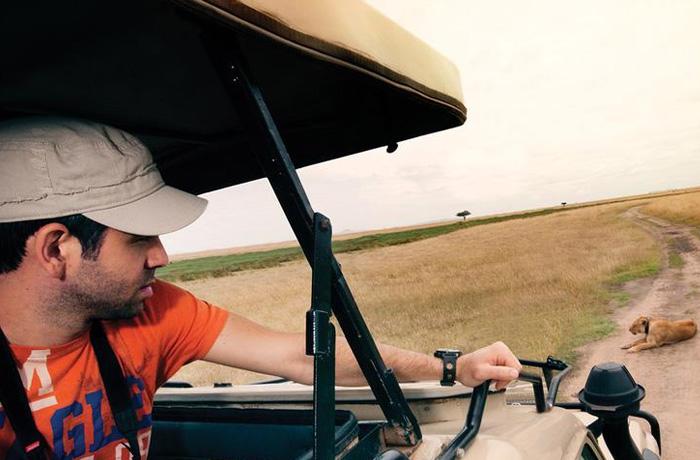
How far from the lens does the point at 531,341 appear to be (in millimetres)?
11484

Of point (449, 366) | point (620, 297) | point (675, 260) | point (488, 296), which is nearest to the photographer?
point (449, 366)

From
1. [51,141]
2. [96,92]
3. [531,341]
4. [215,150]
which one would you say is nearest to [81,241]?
[51,141]

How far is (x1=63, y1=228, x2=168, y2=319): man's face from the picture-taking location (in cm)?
159

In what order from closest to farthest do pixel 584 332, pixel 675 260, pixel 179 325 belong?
pixel 179 325
pixel 584 332
pixel 675 260

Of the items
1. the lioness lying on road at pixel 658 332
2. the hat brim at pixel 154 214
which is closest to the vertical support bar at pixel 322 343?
the hat brim at pixel 154 214

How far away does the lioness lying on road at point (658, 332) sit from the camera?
10023mm

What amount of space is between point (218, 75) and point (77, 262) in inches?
26.3

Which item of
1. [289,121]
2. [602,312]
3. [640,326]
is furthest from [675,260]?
[289,121]

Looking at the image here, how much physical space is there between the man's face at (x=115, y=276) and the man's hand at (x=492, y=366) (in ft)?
3.30

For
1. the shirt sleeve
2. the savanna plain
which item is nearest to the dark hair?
the shirt sleeve

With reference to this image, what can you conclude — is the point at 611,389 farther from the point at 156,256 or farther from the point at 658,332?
the point at 658,332

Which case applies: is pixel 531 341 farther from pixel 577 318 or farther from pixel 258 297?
pixel 258 297

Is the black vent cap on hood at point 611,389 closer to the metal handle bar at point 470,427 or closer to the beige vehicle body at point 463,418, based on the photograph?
the beige vehicle body at point 463,418

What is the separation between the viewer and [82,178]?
4.93 feet
